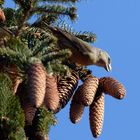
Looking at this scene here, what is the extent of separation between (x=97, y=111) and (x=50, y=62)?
46cm

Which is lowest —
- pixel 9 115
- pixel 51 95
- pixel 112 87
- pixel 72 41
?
pixel 9 115

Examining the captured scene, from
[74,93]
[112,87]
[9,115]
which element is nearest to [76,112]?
[74,93]

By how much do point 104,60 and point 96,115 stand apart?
0.33 meters

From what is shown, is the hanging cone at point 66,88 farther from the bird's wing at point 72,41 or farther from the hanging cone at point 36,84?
the hanging cone at point 36,84

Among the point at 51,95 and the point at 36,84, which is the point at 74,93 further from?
the point at 36,84

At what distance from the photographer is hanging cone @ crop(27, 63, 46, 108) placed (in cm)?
236

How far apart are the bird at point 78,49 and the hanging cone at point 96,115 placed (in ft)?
0.66

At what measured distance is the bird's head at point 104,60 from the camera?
305cm

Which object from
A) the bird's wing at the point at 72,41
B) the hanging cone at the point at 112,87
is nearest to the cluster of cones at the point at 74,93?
the hanging cone at the point at 112,87

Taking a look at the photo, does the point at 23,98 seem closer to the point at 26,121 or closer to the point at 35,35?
the point at 26,121

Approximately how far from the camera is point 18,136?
2.46 meters

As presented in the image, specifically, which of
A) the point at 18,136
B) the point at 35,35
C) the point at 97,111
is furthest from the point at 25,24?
the point at 18,136

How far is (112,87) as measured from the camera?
2.94 metres

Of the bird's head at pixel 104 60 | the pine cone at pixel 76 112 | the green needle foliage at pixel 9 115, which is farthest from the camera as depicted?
the bird's head at pixel 104 60
